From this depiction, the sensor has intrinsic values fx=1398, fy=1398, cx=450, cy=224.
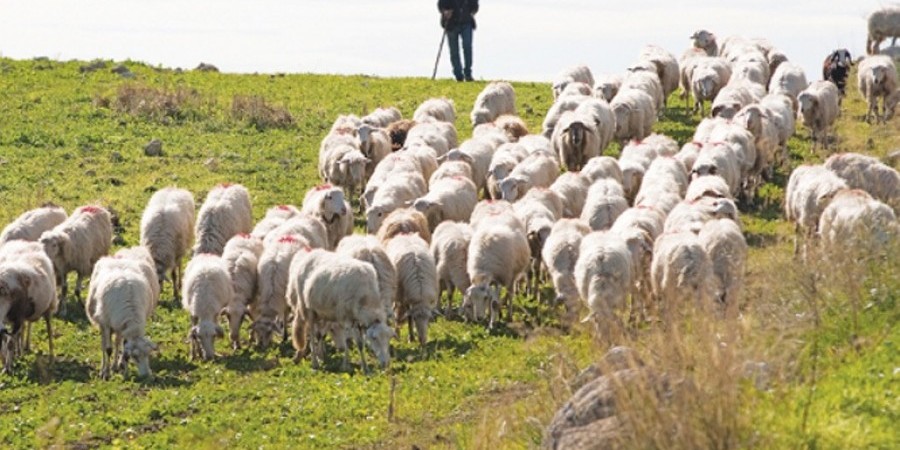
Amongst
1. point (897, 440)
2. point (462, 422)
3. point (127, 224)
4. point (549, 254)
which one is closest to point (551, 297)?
point (549, 254)

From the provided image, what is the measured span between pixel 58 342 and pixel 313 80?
22.1 m

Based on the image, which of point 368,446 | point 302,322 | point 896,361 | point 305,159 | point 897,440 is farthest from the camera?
point 305,159

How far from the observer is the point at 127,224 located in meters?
24.8

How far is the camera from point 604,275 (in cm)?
1691

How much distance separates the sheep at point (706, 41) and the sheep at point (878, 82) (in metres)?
7.39

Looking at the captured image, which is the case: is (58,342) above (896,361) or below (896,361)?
below

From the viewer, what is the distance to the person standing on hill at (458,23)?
39.9m

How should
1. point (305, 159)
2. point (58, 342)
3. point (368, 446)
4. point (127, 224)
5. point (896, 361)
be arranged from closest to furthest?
1. point (896, 361)
2. point (368, 446)
3. point (58, 342)
4. point (127, 224)
5. point (305, 159)

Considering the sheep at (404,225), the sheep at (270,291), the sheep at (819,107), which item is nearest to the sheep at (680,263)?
the sheep at (404,225)

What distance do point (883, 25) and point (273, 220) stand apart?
1007 inches

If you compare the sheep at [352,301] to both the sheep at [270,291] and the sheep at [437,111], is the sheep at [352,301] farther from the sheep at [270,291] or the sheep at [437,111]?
the sheep at [437,111]

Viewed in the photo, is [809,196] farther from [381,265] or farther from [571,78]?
[571,78]

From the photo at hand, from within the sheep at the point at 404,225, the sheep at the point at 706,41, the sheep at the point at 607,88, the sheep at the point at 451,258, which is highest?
the sheep at the point at 706,41

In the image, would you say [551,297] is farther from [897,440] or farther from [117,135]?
[117,135]
